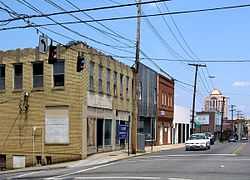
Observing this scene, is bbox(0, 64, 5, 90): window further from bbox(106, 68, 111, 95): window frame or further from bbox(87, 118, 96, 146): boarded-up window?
bbox(106, 68, 111, 95): window frame

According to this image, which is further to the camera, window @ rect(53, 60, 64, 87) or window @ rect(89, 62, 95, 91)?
window @ rect(89, 62, 95, 91)

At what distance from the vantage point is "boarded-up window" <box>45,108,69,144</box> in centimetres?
3581

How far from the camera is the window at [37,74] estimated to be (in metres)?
36.8

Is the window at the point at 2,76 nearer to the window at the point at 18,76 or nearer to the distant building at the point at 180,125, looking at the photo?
the window at the point at 18,76

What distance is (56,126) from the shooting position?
36.0 metres

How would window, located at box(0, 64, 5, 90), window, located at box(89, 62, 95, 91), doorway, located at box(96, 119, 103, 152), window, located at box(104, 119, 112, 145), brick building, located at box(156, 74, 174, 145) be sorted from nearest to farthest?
window, located at box(89, 62, 95, 91) < window, located at box(0, 64, 5, 90) < doorway, located at box(96, 119, 103, 152) < window, located at box(104, 119, 112, 145) < brick building, located at box(156, 74, 174, 145)

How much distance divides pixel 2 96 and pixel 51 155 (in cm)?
583

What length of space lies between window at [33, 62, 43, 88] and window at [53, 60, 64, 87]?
41.5 inches

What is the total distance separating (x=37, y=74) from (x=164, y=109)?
28.2 m

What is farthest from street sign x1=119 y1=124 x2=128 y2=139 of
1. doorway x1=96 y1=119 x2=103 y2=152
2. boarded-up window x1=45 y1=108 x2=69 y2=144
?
boarded-up window x1=45 y1=108 x2=69 y2=144

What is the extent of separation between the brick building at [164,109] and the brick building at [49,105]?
68.4ft

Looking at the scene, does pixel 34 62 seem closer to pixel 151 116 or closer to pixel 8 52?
pixel 8 52

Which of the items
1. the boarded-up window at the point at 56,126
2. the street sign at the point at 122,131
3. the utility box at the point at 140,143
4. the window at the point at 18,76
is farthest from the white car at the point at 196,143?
the window at the point at 18,76

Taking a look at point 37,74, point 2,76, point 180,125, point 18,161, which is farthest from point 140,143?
point 180,125
